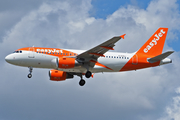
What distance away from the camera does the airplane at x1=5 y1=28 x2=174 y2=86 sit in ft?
169

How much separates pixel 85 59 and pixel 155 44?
12424mm

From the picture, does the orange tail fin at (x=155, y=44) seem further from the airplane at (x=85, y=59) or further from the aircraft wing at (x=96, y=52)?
the aircraft wing at (x=96, y=52)

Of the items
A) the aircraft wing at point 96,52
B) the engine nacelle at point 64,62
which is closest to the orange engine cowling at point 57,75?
the engine nacelle at point 64,62

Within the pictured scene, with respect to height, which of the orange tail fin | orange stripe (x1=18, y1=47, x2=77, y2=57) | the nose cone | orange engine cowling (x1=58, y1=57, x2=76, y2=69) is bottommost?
orange engine cowling (x1=58, y1=57, x2=76, y2=69)

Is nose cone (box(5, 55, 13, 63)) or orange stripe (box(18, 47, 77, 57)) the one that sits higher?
orange stripe (box(18, 47, 77, 57))

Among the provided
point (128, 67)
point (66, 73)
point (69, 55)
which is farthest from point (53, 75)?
point (128, 67)

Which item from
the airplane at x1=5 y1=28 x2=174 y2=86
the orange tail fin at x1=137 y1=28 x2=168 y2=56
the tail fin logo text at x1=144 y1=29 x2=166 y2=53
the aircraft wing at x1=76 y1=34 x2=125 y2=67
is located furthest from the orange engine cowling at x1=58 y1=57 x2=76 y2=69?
the tail fin logo text at x1=144 y1=29 x2=166 y2=53

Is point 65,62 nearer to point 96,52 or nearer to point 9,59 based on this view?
point 96,52

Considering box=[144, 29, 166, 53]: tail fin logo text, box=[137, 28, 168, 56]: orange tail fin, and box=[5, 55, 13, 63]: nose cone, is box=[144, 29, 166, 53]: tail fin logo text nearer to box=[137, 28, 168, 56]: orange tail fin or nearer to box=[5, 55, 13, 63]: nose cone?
box=[137, 28, 168, 56]: orange tail fin

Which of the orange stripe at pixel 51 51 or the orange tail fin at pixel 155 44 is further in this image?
the orange tail fin at pixel 155 44

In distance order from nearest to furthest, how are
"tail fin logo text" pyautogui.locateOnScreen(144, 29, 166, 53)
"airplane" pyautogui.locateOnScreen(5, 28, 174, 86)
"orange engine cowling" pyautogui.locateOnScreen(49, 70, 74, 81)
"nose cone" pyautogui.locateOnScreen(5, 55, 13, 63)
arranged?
"airplane" pyautogui.locateOnScreen(5, 28, 174, 86) < "nose cone" pyautogui.locateOnScreen(5, 55, 13, 63) < "orange engine cowling" pyautogui.locateOnScreen(49, 70, 74, 81) < "tail fin logo text" pyautogui.locateOnScreen(144, 29, 166, 53)

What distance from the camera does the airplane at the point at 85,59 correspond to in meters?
51.5

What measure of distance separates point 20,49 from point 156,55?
2027 cm

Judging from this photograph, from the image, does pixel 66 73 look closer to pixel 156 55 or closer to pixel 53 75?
pixel 53 75
